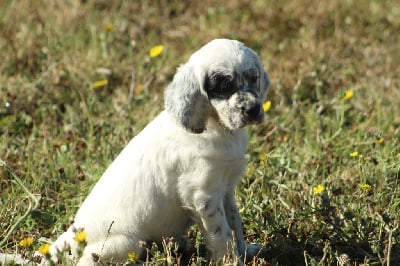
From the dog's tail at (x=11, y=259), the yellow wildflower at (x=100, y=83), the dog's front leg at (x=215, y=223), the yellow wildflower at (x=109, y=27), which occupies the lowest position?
the dog's tail at (x=11, y=259)

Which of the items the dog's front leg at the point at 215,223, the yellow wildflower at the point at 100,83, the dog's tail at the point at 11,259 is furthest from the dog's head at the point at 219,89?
the yellow wildflower at the point at 100,83

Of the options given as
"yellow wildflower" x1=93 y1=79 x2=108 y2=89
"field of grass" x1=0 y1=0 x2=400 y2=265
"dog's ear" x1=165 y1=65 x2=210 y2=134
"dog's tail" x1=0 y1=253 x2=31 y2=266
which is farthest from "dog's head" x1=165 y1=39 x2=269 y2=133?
"yellow wildflower" x1=93 y1=79 x2=108 y2=89

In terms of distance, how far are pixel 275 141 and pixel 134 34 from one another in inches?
93.6

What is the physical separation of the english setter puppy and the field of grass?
0.86 ft

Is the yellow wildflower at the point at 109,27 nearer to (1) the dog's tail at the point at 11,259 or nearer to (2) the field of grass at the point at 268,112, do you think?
(2) the field of grass at the point at 268,112

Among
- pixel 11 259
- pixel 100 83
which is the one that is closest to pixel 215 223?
pixel 11 259

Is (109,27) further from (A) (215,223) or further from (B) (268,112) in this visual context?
(A) (215,223)

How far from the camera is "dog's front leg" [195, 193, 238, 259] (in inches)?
141

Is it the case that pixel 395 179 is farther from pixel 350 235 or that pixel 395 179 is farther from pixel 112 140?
pixel 112 140

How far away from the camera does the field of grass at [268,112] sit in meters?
4.13

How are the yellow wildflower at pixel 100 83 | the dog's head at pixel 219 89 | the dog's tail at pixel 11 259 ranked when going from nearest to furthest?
the dog's head at pixel 219 89, the dog's tail at pixel 11 259, the yellow wildflower at pixel 100 83

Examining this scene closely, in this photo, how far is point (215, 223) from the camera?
143 inches

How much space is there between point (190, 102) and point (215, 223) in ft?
2.22

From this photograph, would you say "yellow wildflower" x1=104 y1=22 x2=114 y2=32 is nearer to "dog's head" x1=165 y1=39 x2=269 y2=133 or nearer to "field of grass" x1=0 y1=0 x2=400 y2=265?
"field of grass" x1=0 y1=0 x2=400 y2=265
